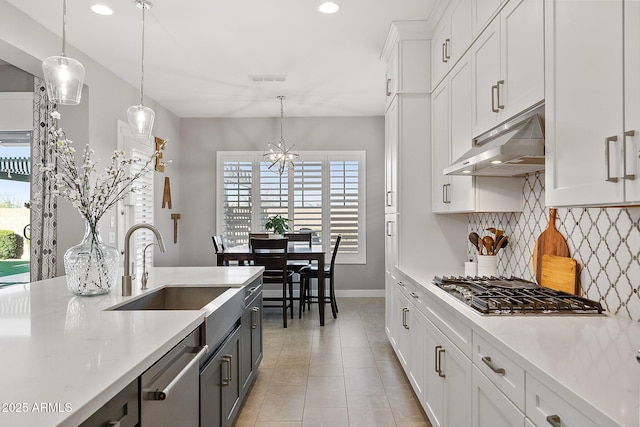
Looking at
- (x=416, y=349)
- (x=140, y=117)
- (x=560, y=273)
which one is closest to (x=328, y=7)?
(x=140, y=117)

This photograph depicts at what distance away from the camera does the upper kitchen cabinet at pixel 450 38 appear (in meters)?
2.60

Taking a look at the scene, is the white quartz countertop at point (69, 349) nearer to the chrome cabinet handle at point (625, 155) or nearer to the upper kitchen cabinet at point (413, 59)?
the chrome cabinet handle at point (625, 155)

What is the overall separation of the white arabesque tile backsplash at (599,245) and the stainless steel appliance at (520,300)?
0.10 metres

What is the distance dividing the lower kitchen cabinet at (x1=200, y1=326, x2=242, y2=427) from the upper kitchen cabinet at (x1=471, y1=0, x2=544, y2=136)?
71.4 inches

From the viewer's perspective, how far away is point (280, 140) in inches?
252

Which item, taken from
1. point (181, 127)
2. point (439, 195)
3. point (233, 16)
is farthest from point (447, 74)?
point (181, 127)

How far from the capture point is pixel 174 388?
134cm

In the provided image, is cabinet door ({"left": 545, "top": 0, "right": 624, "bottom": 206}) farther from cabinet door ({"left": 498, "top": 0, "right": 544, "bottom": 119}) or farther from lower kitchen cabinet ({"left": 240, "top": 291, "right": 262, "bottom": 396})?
lower kitchen cabinet ({"left": 240, "top": 291, "right": 262, "bottom": 396})

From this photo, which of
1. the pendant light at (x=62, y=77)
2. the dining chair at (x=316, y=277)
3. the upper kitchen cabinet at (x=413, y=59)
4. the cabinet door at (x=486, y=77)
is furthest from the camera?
the dining chair at (x=316, y=277)

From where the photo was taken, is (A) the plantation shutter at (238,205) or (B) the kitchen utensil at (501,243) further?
(A) the plantation shutter at (238,205)

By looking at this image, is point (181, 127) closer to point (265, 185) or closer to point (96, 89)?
point (265, 185)

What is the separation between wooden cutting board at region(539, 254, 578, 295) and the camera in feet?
6.44

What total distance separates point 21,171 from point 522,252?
14.7ft

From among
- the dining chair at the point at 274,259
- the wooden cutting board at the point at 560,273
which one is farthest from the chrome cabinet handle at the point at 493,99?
the dining chair at the point at 274,259
